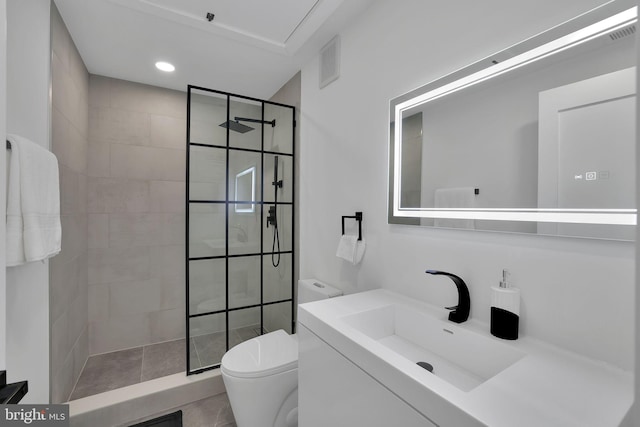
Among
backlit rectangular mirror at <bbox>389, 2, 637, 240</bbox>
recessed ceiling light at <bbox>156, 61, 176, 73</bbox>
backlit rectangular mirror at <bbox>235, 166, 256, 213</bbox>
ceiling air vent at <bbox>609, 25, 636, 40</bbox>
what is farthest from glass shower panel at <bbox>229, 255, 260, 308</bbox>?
ceiling air vent at <bbox>609, 25, 636, 40</bbox>

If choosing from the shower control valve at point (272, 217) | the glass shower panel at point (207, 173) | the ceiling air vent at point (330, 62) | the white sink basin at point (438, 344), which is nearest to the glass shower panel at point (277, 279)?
the shower control valve at point (272, 217)

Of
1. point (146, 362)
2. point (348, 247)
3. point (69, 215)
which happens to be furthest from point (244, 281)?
point (69, 215)

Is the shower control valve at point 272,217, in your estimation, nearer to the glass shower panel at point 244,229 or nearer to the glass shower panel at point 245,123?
the glass shower panel at point 244,229

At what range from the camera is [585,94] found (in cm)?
86

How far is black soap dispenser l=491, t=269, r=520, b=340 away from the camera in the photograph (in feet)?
3.12

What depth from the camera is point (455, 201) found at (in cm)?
122

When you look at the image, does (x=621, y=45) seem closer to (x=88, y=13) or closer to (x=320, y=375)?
(x=320, y=375)

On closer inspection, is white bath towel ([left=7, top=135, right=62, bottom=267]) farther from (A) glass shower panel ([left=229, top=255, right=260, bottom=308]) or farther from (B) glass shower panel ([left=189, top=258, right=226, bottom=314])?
(A) glass shower panel ([left=229, top=255, right=260, bottom=308])

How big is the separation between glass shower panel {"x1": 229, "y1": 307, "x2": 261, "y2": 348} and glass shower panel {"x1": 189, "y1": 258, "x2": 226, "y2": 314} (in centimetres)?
14

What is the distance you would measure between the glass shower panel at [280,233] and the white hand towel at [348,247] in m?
0.78

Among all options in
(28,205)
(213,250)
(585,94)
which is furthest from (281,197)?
(585,94)

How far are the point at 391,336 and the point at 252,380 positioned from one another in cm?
77

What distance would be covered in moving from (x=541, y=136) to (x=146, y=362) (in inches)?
121

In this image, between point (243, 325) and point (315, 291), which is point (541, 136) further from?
point (243, 325)
